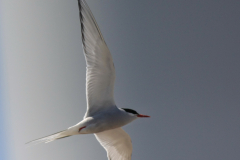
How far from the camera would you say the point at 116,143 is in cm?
230

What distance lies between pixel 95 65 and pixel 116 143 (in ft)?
2.88

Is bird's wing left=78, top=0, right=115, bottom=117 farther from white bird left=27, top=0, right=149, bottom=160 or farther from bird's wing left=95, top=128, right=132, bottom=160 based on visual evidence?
bird's wing left=95, top=128, right=132, bottom=160

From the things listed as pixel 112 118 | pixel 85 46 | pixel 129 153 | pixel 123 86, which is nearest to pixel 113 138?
pixel 129 153

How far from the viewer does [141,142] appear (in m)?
2.99

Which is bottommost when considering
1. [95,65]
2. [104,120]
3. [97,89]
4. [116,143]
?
[116,143]

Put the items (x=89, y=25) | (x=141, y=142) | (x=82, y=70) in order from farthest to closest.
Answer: (x=141, y=142) → (x=82, y=70) → (x=89, y=25)

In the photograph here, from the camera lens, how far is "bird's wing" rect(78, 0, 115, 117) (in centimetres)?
172

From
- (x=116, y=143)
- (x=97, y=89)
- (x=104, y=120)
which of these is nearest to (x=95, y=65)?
(x=97, y=89)

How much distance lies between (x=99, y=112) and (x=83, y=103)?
83 cm

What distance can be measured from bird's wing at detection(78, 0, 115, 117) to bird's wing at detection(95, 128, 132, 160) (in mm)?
380

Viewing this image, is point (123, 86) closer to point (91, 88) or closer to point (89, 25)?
point (91, 88)

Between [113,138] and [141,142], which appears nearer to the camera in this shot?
[113,138]

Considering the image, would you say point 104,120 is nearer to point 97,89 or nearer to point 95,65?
point 97,89

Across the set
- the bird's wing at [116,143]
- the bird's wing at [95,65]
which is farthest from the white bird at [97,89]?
the bird's wing at [116,143]
